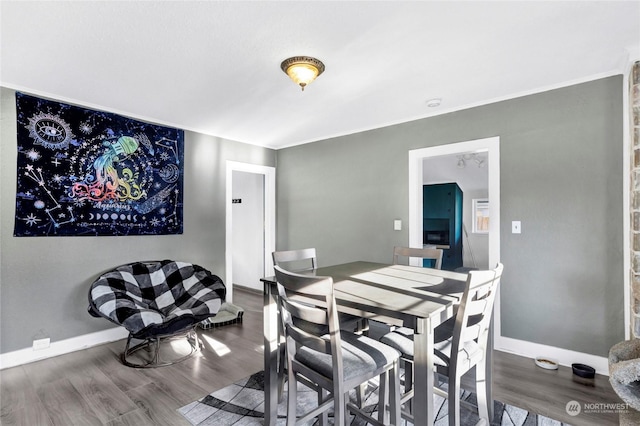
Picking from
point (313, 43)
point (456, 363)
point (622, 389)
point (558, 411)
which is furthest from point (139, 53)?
point (558, 411)

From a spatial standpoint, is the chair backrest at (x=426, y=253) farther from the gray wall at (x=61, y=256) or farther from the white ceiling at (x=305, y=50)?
the gray wall at (x=61, y=256)

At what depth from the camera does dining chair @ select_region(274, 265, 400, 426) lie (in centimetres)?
138

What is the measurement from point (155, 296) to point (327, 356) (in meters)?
2.44

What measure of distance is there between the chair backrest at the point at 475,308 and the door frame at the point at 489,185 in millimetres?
1522

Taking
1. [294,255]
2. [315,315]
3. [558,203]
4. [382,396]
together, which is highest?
[558,203]

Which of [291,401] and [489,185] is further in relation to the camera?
[489,185]

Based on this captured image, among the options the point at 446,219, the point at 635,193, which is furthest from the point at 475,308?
the point at 446,219

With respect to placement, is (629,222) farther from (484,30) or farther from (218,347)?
(218,347)

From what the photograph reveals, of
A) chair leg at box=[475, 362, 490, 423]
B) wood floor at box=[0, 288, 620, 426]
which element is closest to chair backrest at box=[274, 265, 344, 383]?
chair leg at box=[475, 362, 490, 423]

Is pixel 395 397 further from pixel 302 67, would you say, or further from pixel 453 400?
pixel 302 67

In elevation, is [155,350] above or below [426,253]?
below

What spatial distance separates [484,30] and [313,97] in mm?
1505

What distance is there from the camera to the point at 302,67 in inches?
90.3

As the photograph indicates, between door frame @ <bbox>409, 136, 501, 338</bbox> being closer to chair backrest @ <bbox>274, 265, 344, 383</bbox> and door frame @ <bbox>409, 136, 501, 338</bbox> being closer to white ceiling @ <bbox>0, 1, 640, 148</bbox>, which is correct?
white ceiling @ <bbox>0, 1, 640, 148</bbox>
